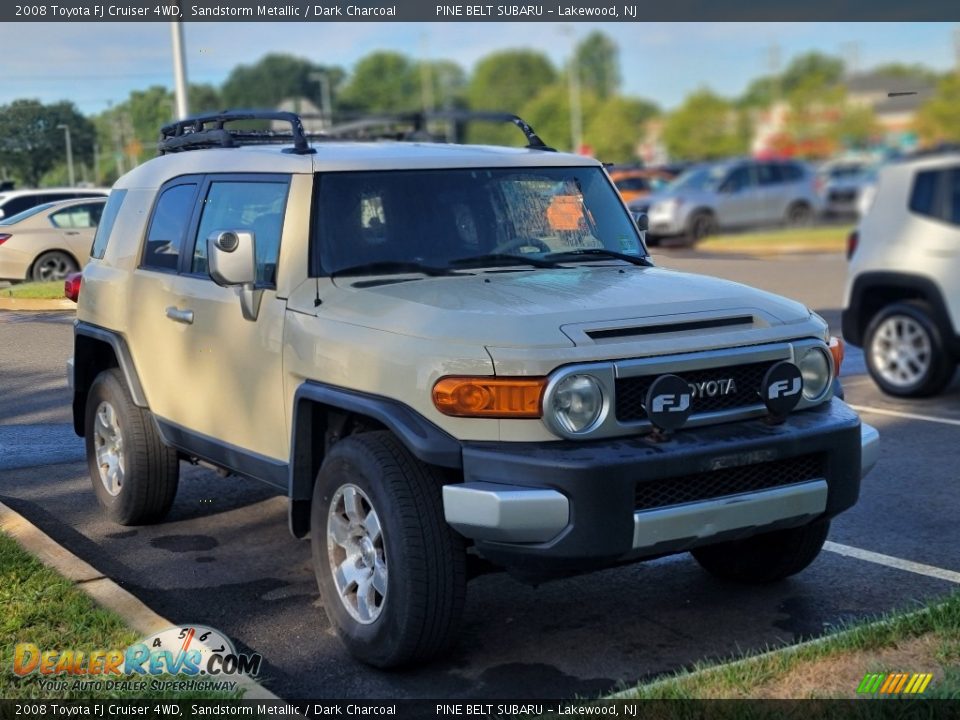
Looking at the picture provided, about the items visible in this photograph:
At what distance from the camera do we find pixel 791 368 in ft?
14.9

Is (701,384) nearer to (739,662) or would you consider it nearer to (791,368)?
(791,368)

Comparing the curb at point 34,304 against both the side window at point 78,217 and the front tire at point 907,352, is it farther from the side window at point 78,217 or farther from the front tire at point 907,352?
the front tire at point 907,352

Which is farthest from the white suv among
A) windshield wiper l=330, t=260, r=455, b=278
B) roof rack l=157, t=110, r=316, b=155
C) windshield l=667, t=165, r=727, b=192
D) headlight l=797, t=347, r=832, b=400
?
windshield l=667, t=165, r=727, b=192

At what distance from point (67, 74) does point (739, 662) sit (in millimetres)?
5760

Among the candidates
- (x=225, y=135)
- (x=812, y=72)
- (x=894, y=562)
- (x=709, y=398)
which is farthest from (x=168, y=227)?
(x=812, y=72)

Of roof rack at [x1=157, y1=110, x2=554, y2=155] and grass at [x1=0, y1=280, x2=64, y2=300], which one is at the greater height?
roof rack at [x1=157, y1=110, x2=554, y2=155]

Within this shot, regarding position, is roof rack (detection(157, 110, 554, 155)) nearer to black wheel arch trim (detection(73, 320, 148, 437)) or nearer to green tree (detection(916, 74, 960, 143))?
black wheel arch trim (detection(73, 320, 148, 437))

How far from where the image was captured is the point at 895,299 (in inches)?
382

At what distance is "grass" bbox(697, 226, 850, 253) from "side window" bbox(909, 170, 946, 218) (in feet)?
44.0

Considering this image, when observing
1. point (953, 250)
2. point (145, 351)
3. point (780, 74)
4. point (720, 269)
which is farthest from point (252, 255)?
point (780, 74)

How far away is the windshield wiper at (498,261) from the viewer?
5.24m

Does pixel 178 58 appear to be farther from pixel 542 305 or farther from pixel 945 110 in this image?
pixel 542 305

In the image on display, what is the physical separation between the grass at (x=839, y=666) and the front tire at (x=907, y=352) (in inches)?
205

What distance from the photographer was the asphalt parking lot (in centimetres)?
454
